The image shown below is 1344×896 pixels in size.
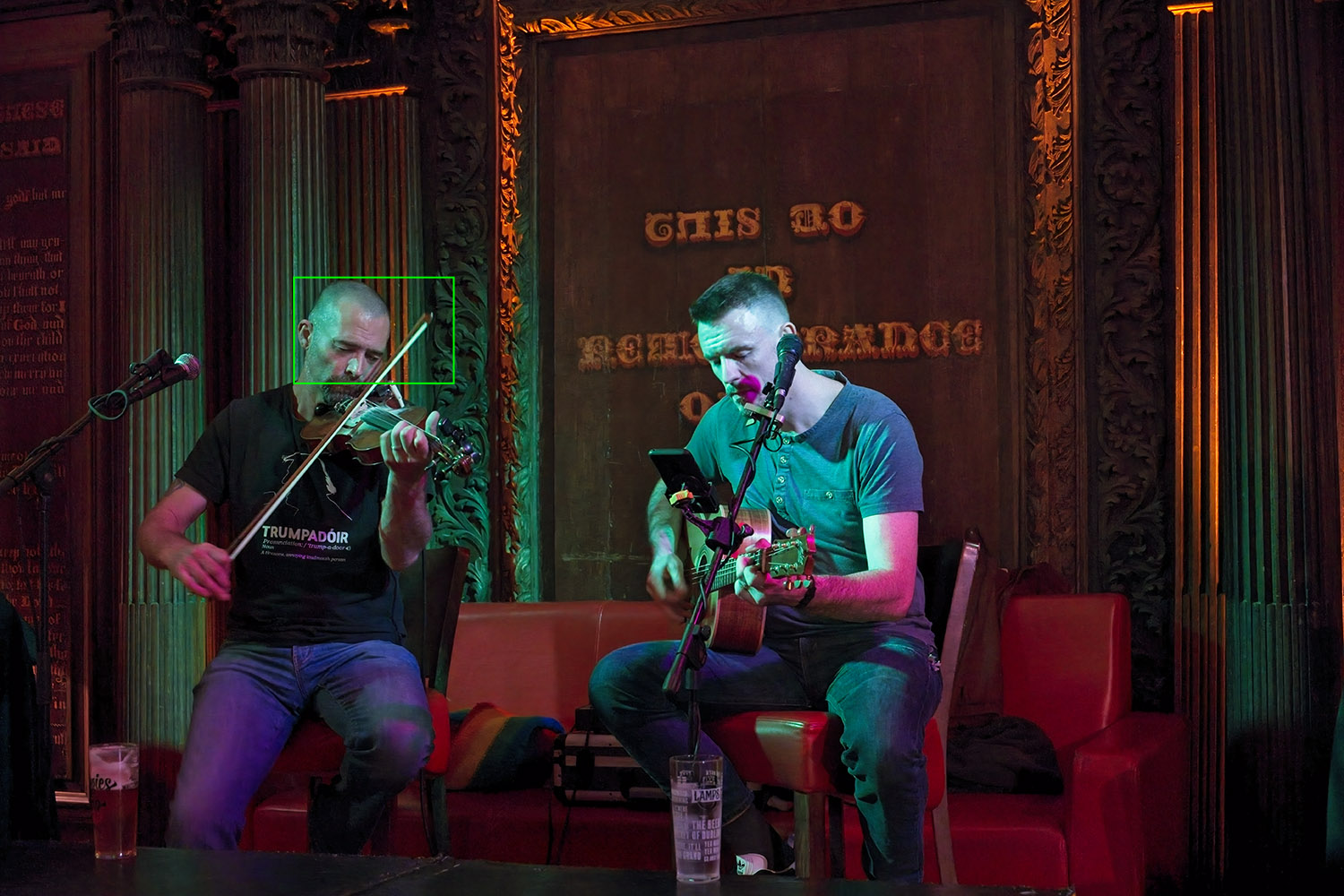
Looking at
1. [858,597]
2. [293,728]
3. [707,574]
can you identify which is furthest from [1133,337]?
[293,728]

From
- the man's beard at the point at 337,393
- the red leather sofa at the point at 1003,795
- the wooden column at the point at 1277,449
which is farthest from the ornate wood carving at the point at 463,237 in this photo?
the wooden column at the point at 1277,449

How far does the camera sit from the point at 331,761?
3.31m

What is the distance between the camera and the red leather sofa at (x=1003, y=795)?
342cm

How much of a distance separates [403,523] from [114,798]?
1.13 m

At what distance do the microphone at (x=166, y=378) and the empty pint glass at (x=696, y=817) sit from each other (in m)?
1.85

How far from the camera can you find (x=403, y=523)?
3.39 metres

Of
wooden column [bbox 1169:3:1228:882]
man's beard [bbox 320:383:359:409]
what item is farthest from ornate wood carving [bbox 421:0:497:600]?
wooden column [bbox 1169:3:1228:882]

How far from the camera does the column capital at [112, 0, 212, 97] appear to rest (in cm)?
529

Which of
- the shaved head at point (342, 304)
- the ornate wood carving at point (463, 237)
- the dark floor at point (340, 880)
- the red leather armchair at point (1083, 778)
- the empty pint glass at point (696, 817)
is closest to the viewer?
the dark floor at point (340, 880)

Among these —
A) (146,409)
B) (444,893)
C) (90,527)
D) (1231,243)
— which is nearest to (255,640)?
(444,893)

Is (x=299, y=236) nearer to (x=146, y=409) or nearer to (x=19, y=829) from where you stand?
(x=146, y=409)

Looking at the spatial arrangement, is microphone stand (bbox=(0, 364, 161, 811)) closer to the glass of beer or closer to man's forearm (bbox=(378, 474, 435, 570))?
man's forearm (bbox=(378, 474, 435, 570))

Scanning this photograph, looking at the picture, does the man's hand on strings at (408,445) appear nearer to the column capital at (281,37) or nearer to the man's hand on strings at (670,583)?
the man's hand on strings at (670,583)

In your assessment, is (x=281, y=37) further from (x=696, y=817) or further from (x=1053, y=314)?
(x=696, y=817)
